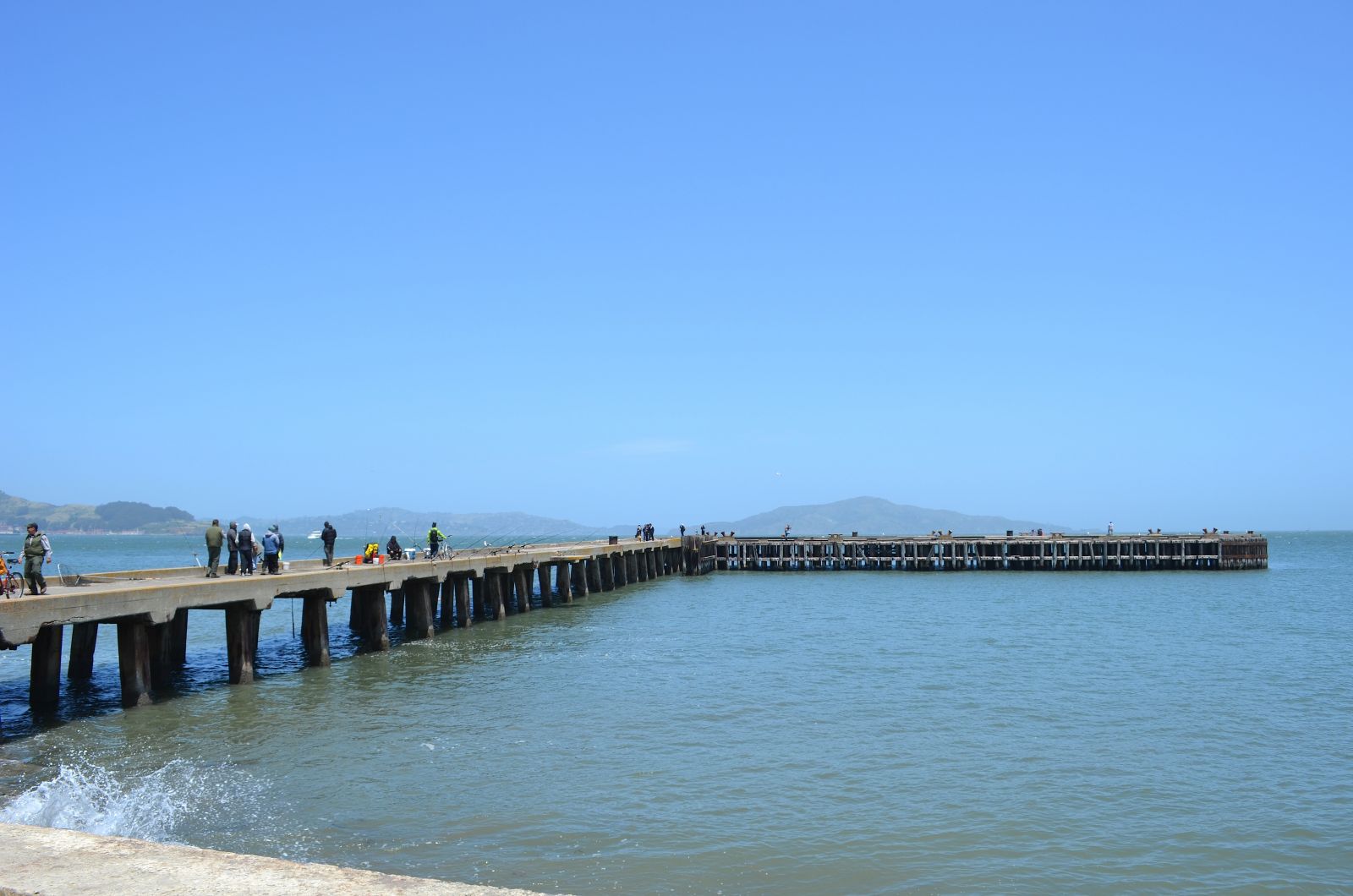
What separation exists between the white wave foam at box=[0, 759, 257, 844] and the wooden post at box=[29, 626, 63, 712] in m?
5.28

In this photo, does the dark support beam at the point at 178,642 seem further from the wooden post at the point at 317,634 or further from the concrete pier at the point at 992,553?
the concrete pier at the point at 992,553

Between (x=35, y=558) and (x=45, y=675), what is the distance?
14.1 ft

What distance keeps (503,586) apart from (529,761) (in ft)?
80.1

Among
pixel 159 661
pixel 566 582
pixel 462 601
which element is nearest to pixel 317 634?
pixel 159 661

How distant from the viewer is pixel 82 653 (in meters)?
25.5

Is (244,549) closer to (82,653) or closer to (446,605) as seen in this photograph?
(82,653)

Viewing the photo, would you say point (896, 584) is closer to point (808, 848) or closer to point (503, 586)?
point (503, 586)

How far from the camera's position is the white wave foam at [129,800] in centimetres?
1358

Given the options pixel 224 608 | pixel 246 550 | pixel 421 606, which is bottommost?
pixel 421 606

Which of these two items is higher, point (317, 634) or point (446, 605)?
point (317, 634)

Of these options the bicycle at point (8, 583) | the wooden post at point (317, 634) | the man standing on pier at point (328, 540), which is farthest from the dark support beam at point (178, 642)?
the bicycle at point (8, 583)

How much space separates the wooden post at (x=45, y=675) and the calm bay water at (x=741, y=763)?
0.58 metres

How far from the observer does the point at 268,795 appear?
1532cm

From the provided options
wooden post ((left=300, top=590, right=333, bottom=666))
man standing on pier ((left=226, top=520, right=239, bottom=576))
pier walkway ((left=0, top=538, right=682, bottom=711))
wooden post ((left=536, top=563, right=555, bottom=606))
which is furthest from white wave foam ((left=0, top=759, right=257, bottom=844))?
wooden post ((left=536, top=563, right=555, bottom=606))
